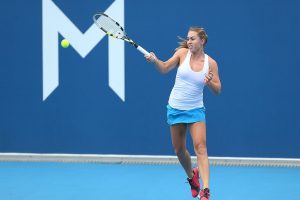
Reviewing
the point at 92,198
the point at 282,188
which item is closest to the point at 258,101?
the point at 282,188

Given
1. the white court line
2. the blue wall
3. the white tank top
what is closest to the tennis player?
the white tank top

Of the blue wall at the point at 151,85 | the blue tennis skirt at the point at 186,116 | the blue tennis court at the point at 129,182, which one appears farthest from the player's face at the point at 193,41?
the blue wall at the point at 151,85

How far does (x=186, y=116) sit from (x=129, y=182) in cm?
122

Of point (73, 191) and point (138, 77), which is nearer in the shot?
point (73, 191)

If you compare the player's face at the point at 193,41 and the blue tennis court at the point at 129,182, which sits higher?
the player's face at the point at 193,41

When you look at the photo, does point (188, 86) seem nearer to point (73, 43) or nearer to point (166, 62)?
point (166, 62)

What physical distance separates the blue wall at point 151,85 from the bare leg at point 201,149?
1692 mm

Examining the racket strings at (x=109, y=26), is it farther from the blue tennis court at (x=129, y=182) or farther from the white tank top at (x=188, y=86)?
the blue tennis court at (x=129, y=182)

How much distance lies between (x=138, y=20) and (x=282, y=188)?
7.82ft

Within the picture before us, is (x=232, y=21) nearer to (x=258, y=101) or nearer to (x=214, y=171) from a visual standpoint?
(x=258, y=101)

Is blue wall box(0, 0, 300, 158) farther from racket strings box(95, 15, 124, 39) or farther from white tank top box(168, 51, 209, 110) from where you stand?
white tank top box(168, 51, 209, 110)

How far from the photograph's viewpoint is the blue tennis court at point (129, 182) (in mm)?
5527

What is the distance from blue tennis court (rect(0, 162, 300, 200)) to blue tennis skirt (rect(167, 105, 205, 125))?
2.34 feet

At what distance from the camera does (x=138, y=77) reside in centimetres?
690
